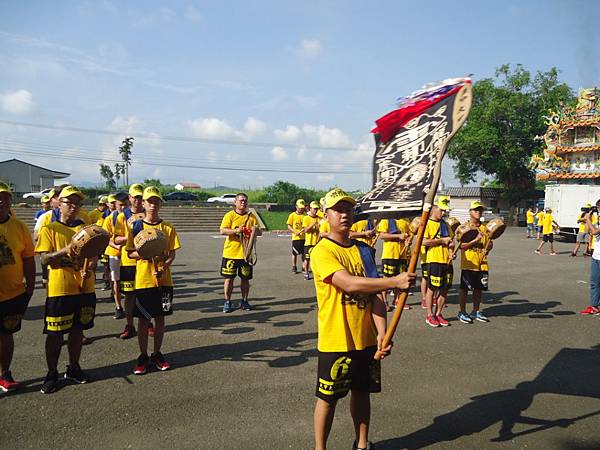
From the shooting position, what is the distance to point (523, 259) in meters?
17.5

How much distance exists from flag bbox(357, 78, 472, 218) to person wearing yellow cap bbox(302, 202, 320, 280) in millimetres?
7943

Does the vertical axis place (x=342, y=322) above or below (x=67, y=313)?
above

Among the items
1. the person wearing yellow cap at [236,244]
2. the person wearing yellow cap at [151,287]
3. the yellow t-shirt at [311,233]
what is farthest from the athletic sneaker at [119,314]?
the yellow t-shirt at [311,233]

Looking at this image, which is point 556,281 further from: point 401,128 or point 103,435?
point 103,435

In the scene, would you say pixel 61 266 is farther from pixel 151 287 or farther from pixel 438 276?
pixel 438 276

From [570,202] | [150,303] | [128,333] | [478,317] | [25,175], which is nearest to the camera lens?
[150,303]

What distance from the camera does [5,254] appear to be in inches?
189

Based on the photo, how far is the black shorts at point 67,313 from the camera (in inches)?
190

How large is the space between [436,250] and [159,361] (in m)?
4.96

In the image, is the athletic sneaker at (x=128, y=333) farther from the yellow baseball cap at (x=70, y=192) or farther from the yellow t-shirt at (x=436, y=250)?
the yellow t-shirt at (x=436, y=250)

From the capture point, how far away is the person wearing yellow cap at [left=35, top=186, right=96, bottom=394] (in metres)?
4.85

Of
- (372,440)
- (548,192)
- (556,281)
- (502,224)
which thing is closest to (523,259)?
(556,281)

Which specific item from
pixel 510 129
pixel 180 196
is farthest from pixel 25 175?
pixel 510 129

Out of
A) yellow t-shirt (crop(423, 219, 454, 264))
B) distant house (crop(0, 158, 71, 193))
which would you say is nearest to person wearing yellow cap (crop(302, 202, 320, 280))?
yellow t-shirt (crop(423, 219, 454, 264))
